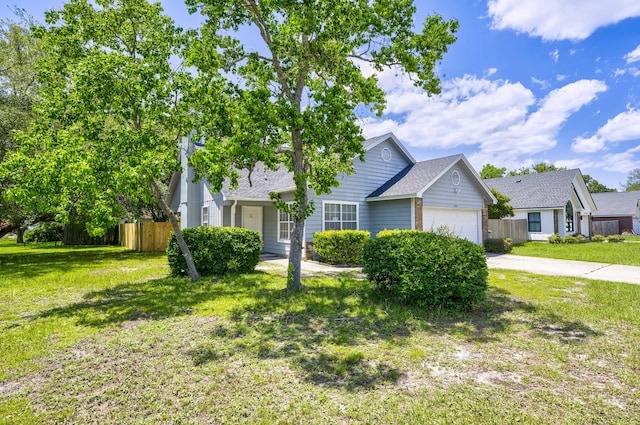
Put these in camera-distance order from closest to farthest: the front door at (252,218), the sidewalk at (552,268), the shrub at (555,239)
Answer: the sidewalk at (552,268) → the front door at (252,218) → the shrub at (555,239)

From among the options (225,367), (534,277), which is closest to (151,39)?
(225,367)

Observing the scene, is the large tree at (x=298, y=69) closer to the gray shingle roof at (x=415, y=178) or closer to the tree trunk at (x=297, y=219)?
the tree trunk at (x=297, y=219)

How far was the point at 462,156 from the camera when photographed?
15.3m

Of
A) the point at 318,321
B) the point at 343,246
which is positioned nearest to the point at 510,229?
the point at 343,246

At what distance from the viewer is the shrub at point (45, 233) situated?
27528 mm

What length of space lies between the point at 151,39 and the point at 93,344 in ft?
24.5

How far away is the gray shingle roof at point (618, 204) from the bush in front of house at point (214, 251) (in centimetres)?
4179

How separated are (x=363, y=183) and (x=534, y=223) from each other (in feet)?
54.2

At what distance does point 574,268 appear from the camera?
11.6 meters

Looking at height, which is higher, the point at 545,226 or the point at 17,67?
the point at 17,67

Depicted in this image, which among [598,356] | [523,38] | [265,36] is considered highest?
[523,38]

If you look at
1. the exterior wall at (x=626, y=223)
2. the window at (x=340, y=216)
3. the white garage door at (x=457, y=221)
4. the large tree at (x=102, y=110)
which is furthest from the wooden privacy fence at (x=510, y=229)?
the exterior wall at (x=626, y=223)

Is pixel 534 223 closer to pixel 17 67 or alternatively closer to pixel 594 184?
pixel 17 67

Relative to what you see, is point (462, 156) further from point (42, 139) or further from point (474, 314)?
point (42, 139)
